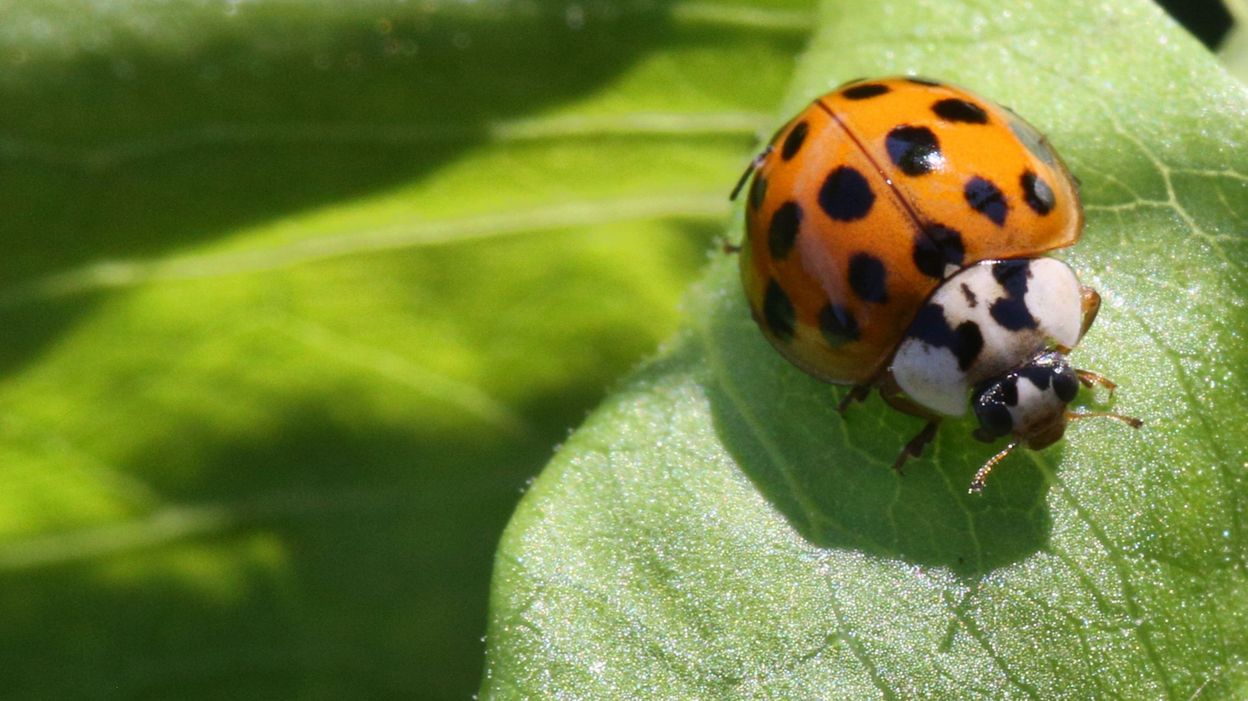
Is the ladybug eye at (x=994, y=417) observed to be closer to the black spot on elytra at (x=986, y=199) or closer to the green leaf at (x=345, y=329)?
the black spot on elytra at (x=986, y=199)

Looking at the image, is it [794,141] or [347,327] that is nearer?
[794,141]

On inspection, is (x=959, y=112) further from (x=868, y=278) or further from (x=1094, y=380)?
(x=1094, y=380)

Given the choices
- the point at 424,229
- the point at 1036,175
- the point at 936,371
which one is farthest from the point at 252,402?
the point at 1036,175

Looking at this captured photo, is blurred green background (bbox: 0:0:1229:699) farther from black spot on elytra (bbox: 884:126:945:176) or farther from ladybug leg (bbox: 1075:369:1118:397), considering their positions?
ladybug leg (bbox: 1075:369:1118:397)

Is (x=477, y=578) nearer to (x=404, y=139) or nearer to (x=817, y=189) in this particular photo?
(x=404, y=139)

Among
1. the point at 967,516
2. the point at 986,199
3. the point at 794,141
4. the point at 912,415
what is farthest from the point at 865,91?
the point at 967,516

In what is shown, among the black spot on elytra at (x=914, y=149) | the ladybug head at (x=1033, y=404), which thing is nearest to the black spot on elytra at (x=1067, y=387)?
the ladybug head at (x=1033, y=404)

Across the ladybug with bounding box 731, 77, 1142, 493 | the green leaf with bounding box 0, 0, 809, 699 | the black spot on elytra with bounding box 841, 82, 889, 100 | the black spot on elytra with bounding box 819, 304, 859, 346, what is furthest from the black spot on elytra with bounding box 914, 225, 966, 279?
the green leaf with bounding box 0, 0, 809, 699
